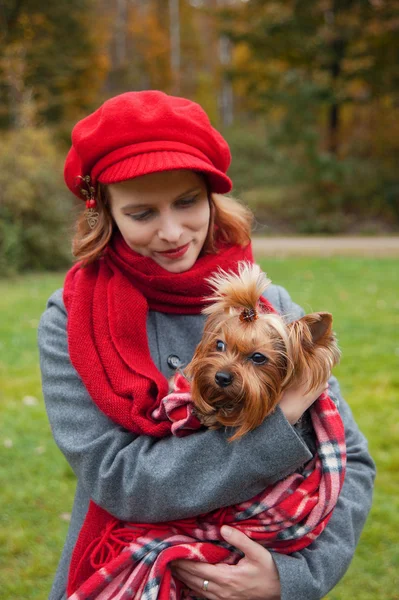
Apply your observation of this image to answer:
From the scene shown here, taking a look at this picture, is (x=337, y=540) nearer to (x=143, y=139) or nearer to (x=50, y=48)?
(x=143, y=139)

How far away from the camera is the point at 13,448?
5516 millimetres

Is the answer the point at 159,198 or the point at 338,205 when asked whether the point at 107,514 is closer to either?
the point at 159,198

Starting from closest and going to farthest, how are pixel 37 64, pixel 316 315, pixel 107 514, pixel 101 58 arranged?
pixel 316 315 < pixel 107 514 < pixel 37 64 < pixel 101 58

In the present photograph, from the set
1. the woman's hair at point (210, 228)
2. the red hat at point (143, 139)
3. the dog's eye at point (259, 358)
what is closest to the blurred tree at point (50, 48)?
the woman's hair at point (210, 228)

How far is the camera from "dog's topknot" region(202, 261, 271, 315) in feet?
6.70

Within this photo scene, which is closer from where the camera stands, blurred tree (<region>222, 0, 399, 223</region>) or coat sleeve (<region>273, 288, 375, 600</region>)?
coat sleeve (<region>273, 288, 375, 600</region>)

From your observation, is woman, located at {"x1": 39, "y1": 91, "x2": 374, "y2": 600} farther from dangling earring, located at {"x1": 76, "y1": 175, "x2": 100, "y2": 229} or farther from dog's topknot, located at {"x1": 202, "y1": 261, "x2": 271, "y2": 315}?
dog's topknot, located at {"x1": 202, "y1": 261, "x2": 271, "y2": 315}

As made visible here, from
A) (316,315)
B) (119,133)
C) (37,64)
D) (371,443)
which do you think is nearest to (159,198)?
(119,133)

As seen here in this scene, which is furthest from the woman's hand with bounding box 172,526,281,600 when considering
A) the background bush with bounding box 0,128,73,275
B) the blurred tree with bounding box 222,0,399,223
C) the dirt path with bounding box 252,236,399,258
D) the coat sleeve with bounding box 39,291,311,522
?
the blurred tree with bounding box 222,0,399,223

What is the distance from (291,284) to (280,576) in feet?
31.7

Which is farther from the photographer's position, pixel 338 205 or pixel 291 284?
pixel 338 205

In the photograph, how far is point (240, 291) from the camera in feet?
6.68

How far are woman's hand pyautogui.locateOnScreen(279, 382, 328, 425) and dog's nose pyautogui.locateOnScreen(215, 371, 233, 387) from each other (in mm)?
178

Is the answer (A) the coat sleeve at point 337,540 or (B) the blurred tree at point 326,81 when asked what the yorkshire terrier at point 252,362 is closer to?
(A) the coat sleeve at point 337,540
